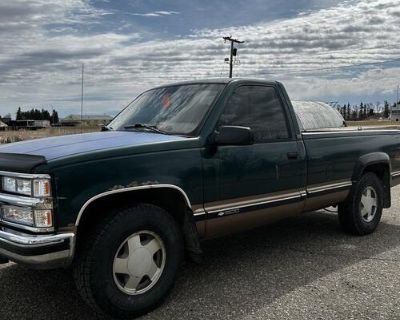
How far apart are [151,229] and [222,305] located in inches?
34.0

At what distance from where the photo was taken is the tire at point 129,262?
363 centimetres

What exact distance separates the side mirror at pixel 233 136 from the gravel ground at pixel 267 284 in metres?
1.30

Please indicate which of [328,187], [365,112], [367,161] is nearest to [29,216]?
[328,187]

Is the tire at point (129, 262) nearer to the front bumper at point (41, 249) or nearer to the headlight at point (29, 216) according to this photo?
the front bumper at point (41, 249)

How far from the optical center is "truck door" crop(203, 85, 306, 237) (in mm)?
4453

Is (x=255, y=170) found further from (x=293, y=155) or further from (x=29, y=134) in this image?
(x=29, y=134)

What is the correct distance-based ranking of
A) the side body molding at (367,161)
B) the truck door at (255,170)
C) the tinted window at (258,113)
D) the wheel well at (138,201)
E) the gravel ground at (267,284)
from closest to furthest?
the wheel well at (138,201) → the gravel ground at (267,284) → the truck door at (255,170) → the tinted window at (258,113) → the side body molding at (367,161)

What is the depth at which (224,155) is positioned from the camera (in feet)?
14.6

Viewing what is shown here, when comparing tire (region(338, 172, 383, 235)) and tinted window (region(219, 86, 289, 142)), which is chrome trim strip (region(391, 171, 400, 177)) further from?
tinted window (region(219, 86, 289, 142))

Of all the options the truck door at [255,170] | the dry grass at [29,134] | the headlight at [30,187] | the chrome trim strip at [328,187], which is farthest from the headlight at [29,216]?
the dry grass at [29,134]

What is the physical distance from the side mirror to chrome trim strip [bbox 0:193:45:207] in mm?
1607

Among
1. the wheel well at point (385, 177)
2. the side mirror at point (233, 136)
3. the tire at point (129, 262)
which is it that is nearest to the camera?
the tire at point (129, 262)

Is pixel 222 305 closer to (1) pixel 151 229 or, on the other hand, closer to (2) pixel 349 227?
Result: (1) pixel 151 229

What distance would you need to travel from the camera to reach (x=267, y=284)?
4.60 metres
